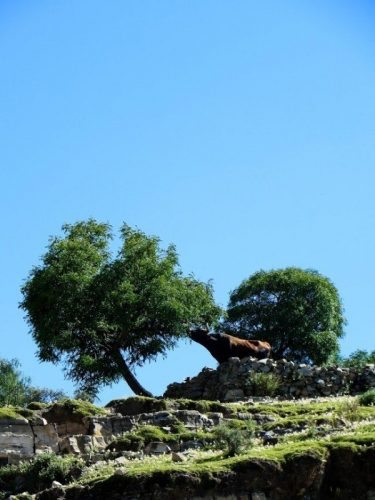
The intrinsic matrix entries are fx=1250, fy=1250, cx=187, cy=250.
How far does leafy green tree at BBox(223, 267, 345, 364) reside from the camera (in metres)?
61.2

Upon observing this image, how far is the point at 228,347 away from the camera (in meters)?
52.6

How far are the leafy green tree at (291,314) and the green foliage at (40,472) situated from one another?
29.0 metres

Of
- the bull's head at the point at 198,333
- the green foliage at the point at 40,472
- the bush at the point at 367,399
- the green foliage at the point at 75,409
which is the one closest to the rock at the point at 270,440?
the green foliage at the point at 40,472

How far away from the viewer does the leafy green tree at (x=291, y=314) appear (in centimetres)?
6116

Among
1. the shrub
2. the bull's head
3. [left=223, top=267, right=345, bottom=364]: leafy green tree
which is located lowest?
the shrub

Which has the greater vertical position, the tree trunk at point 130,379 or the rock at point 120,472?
the tree trunk at point 130,379

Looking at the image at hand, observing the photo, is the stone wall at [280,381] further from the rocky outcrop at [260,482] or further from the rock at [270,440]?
the rocky outcrop at [260,482]

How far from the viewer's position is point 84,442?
35250 millimetres

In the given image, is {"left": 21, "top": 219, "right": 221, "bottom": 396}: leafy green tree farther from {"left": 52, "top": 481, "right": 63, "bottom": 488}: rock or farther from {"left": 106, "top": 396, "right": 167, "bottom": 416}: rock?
{"left": 52, "top": 481, "right": 63, "bottom": 488}: rock

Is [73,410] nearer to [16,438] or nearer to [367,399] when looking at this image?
[16,438]

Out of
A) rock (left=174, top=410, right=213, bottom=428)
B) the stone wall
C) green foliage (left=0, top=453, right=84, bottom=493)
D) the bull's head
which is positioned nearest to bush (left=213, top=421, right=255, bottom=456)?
rock (left=174, top=410, right=213, bottom=428)

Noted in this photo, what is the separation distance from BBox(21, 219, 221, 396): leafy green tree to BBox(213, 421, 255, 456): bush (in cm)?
1916

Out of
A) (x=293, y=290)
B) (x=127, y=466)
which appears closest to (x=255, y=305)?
(x=293, y=290)

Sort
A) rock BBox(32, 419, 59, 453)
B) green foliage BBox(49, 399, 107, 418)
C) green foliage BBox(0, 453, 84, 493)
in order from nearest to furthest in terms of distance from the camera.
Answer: green foliage BBox(0, 453, 84, 493) → rock BBox(32, 419, 59, 453) → green foliage BBox(49, 399, 107, 418)
